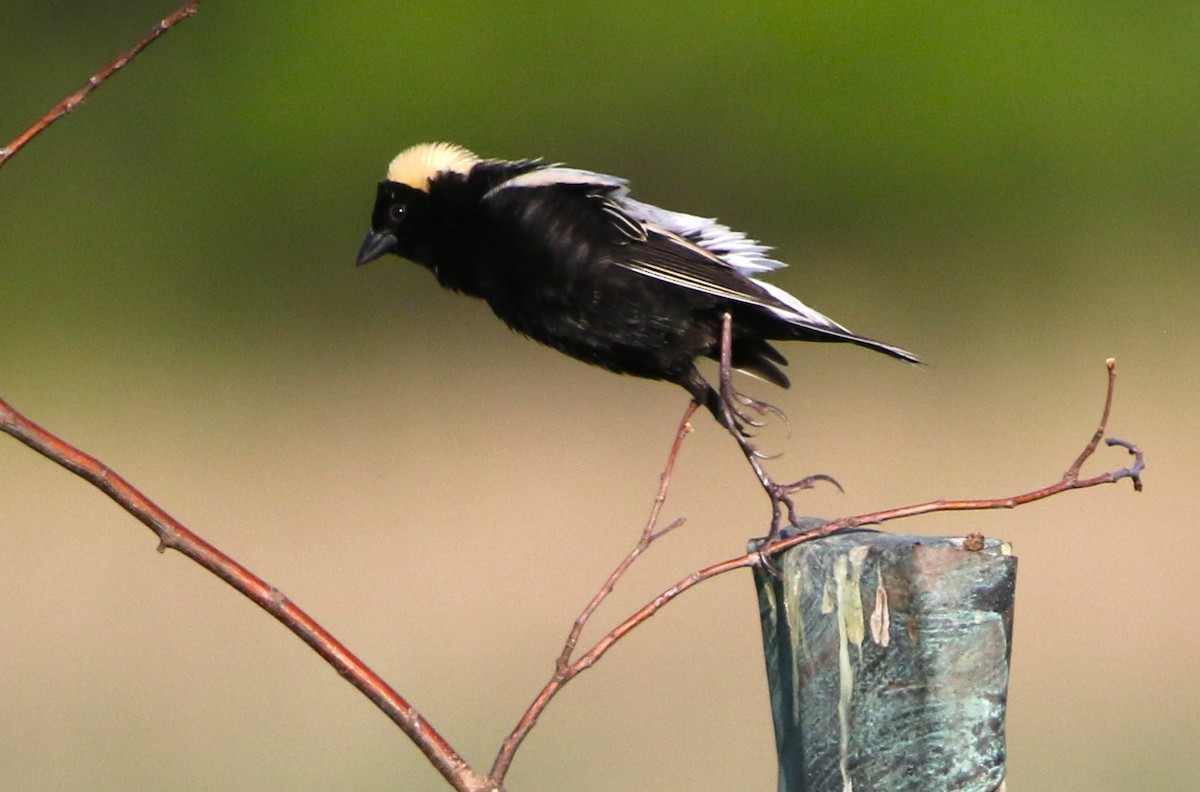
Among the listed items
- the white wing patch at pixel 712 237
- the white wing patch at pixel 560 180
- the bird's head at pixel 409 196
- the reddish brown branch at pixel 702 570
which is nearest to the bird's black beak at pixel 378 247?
the bird's head at pixel 409 196

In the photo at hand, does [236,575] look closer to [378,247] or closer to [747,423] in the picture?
[747,423]

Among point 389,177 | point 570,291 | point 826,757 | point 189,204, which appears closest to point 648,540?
point 826,757

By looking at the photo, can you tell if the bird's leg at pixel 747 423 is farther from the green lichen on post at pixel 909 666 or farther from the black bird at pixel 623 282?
the green lichen on post at pixel 909 666

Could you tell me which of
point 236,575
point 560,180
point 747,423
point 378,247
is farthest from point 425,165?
point 236,575

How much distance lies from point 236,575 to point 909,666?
0.66m

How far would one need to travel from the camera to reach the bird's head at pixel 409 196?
278 centimetres

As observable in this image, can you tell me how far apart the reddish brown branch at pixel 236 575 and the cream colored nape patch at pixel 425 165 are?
1.45m

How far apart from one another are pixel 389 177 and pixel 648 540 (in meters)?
1.35

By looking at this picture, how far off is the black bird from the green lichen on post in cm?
73

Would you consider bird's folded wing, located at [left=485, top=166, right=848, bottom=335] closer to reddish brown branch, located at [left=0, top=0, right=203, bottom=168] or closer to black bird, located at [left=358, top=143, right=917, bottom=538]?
black bird, located at [left=358, top=143, right=917, bottom=538]

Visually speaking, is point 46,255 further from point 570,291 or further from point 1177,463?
point 1177,463

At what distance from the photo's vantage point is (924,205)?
480 cm

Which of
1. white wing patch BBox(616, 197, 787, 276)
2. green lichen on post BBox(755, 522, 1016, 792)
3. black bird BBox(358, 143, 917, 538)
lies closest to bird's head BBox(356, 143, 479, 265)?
black bird BBox(358, 143, 917, 538)

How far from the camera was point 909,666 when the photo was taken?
155 centimetres
